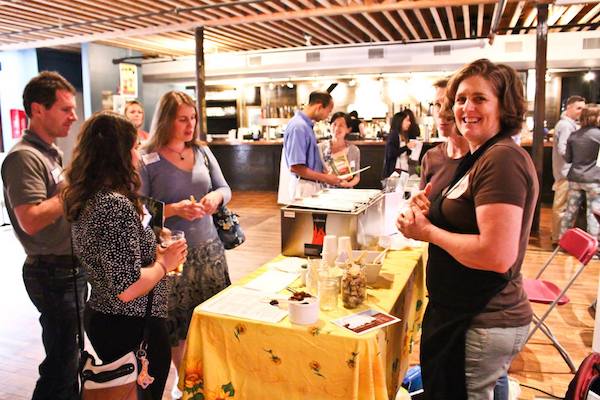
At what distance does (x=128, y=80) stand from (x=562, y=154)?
8172 mm

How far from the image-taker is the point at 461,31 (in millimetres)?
11328

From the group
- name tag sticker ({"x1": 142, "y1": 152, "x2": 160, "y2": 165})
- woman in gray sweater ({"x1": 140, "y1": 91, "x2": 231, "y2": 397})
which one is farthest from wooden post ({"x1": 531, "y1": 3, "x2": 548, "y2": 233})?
name tag sticker ({"x1": 142, "y1": 152, "x2": 160, "y2": 165})

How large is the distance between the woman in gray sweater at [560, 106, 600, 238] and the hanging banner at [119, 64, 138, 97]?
821cm

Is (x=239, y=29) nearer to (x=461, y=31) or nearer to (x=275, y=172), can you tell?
(x=275, y=172)

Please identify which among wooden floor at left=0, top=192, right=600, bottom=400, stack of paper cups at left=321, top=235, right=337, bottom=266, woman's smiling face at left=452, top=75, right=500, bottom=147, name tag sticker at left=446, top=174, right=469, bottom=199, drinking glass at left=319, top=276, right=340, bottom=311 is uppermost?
woman's smiling face at left=452, top=75, right=500, bottom=147

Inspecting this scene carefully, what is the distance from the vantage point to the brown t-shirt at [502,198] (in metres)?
1.52

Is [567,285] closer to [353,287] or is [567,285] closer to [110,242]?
[353,287]

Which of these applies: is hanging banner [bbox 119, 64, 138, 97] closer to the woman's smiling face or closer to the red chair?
the red chair

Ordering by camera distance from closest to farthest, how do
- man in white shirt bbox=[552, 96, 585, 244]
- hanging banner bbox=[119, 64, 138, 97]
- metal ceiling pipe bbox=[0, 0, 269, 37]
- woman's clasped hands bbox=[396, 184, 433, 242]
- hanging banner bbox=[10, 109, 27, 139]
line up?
woman's clasped hands bbox=[396, 184, 433, 242] → man in white shirt bbox=[552, 96, 585, 244] → metal ceiling pipe bbox=[0, 0, 269, 37] → hanging banner bbox=[10, 109, 27, 139] → hanging banner bbox=[119, 64, 138, 97]

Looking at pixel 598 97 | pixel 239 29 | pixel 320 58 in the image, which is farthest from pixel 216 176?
pixel 598 97

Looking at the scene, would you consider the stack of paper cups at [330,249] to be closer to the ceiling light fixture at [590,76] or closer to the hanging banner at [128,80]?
the hanging banner at [128,80]

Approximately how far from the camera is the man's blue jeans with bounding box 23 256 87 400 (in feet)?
7.79

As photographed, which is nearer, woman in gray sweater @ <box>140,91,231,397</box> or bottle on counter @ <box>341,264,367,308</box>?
bottle on counter @ <box>341,264,367,308</box>

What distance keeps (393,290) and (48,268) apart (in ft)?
5.28
